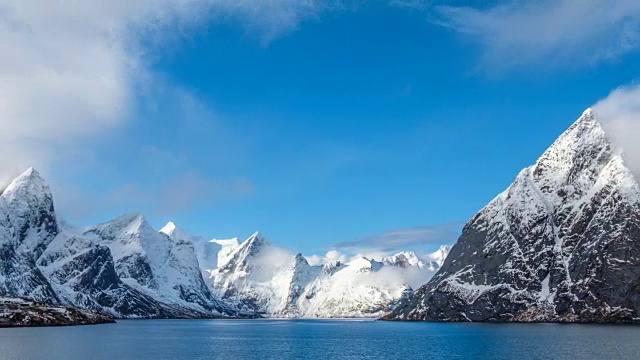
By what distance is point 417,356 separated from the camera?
146 m

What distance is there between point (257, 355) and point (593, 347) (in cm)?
8430

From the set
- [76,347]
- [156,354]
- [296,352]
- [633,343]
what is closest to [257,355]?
[296,352]

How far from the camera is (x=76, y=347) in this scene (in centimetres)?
16388

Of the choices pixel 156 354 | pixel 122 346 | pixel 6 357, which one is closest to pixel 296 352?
pixel 156 354

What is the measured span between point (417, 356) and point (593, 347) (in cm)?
4647

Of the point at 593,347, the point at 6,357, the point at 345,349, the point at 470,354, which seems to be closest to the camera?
the point at 6,357

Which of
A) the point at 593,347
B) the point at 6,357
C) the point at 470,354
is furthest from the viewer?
the point at 593,347

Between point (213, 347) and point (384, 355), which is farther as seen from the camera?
point (213, 347)

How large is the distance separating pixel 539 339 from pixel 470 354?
2049 inches

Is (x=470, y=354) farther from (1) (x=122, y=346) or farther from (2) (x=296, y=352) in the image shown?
(1) (x=122, y=346)

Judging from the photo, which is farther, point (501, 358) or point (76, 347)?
point (76, 347)

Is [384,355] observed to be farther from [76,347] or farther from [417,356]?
[76,347]

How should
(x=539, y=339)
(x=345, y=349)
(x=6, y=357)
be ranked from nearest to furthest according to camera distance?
(x=6, y=357) → (x=345, y=349) → (x=539, y=339)

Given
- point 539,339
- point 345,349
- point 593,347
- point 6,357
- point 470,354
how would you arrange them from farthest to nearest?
point 539,339, point 345,349, point 593,347, point 470,354, point 6,357
